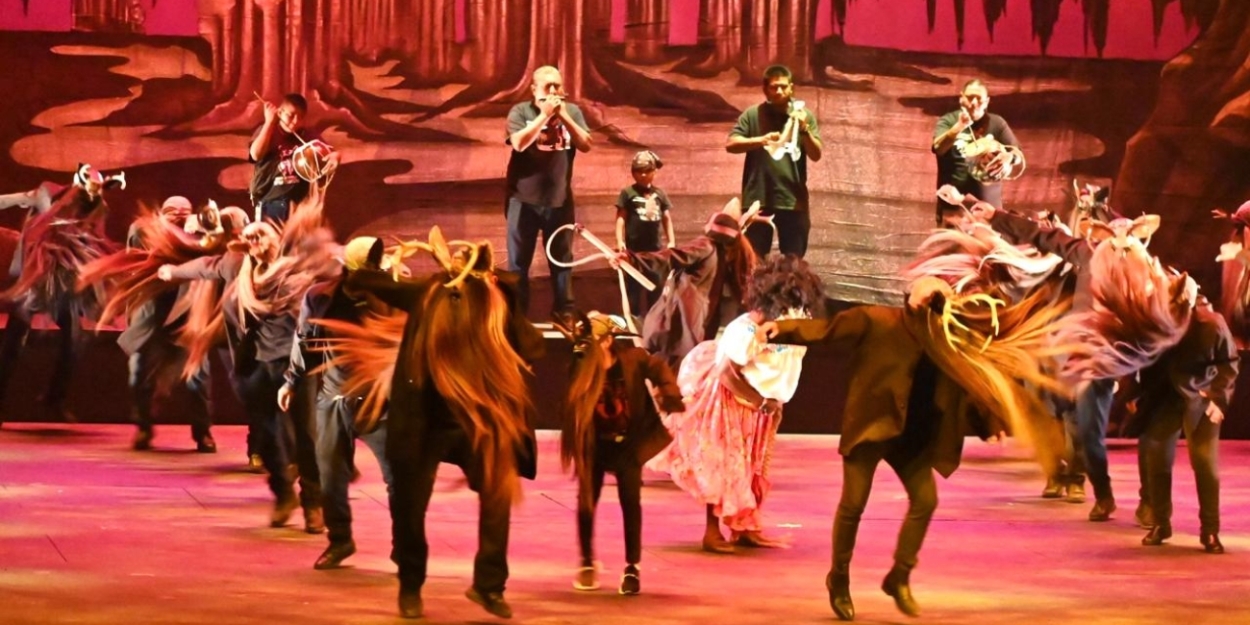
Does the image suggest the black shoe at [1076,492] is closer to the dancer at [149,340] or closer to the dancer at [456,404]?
the dancer at [456,404]

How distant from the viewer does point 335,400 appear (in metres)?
7.58

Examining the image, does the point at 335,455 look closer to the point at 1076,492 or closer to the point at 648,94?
the point at 1076,492

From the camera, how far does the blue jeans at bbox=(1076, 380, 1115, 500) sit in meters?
9.62

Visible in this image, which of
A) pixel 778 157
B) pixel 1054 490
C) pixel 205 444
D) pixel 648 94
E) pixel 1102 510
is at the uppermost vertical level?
pixel 648 94

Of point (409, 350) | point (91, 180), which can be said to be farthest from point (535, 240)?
point (409, 350)

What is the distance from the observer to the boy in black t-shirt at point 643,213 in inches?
492

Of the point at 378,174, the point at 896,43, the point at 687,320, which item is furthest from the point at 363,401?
the point at 896,43

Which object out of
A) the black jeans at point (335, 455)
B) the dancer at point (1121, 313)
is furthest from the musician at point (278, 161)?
the black jeans at point (335, 455)

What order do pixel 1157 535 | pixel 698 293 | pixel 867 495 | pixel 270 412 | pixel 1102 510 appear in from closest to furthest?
pixel 867 495 < pixel 270 412 < pixel 1157 535 < pixel 1102 510 < pixel 698 293

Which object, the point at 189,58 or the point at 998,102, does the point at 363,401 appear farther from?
the point at 998,102

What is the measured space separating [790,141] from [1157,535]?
465 centimetres

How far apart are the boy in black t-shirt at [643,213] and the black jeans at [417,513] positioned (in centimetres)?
584

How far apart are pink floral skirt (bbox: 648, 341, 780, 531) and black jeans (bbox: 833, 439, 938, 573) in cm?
144

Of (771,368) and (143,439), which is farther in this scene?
(143,439)
